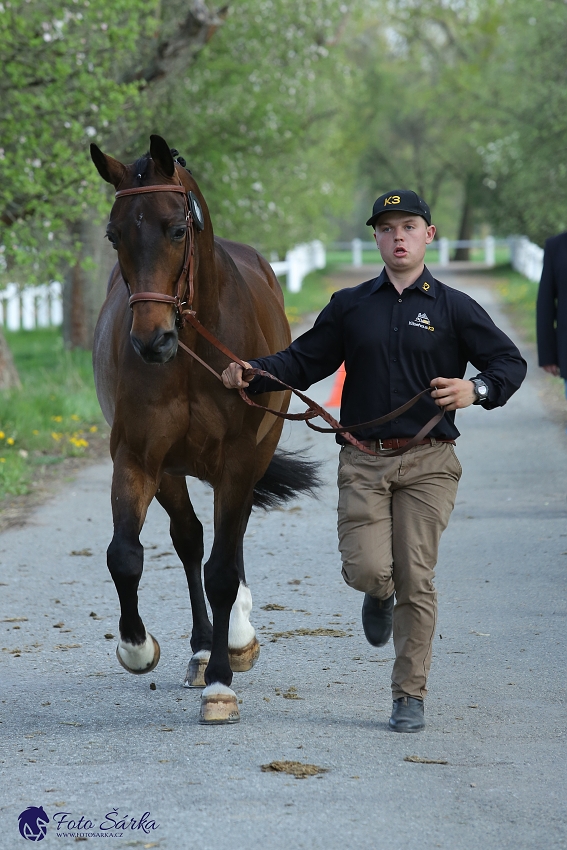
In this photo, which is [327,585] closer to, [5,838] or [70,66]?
[5,838]

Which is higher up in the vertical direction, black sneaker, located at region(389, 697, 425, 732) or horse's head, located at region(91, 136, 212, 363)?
horse's head, located at region(91, 136, 212, 363)

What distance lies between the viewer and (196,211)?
186 inches

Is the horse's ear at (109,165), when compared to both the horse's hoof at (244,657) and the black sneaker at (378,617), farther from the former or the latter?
the horse's hoof at (244,657)

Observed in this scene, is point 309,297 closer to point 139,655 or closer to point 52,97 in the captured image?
point 52,97

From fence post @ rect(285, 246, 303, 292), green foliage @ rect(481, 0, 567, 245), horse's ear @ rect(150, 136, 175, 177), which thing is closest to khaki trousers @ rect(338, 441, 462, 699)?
horse's ear @ rect(150, 136, 175, 177)

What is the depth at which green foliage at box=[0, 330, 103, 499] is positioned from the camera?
10.4 m

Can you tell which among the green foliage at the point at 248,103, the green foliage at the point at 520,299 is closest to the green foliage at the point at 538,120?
the green foliage at the point at 520,299

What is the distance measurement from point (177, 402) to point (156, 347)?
0.50m

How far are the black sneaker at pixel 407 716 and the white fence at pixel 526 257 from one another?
23.4m

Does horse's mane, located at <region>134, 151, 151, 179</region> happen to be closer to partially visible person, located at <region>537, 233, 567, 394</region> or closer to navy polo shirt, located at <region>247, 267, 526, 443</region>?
navy polo shirt, located at <region>247, 267, 526, 443</region>

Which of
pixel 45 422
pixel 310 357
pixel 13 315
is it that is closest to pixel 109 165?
pixel 310 357

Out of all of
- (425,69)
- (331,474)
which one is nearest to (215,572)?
(331,474)

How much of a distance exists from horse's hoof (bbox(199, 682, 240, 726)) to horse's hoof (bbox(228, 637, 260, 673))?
573mm

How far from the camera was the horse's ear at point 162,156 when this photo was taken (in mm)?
4539
